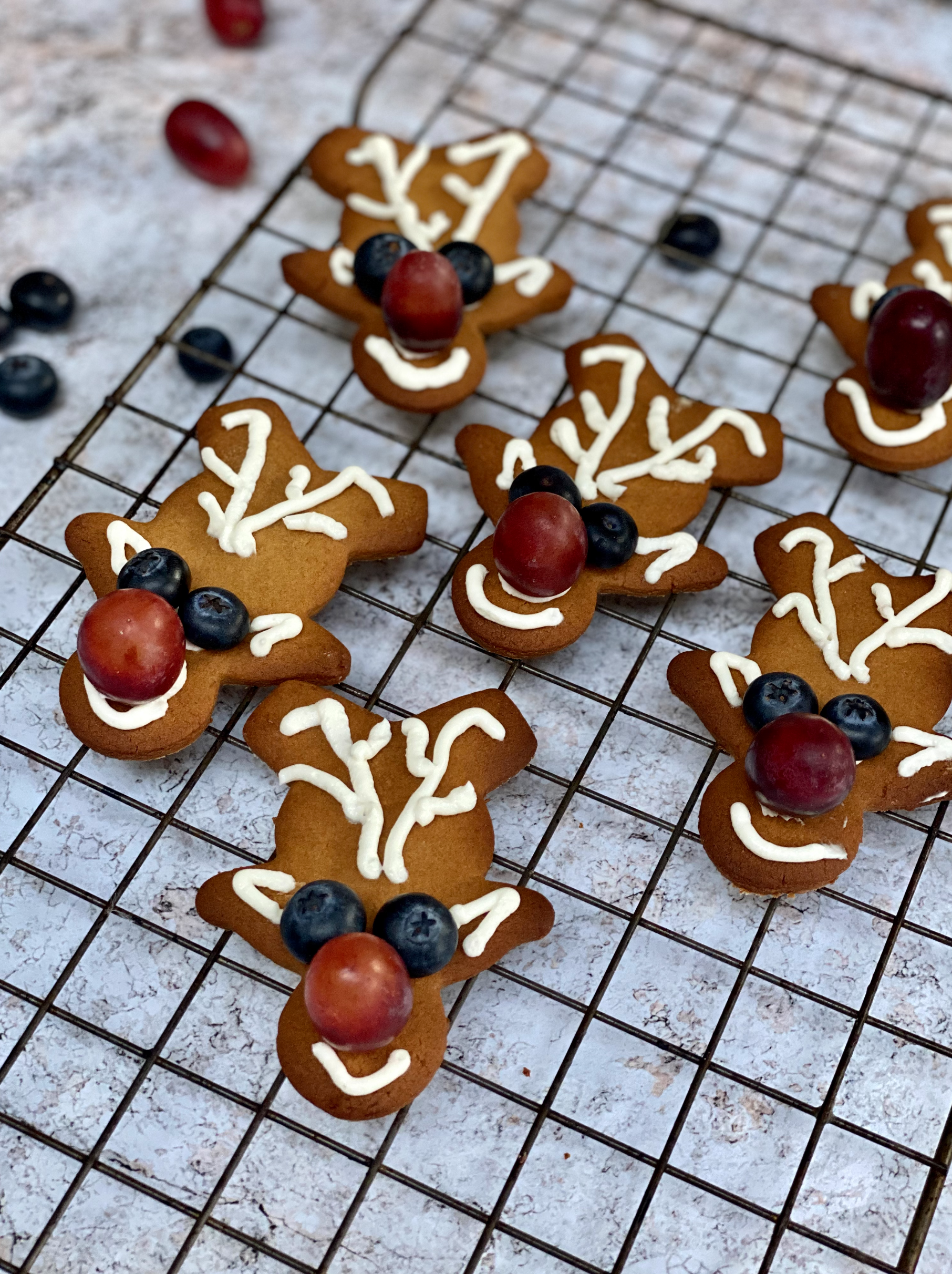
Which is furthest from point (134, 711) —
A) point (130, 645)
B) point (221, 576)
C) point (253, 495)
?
point (253, 495)

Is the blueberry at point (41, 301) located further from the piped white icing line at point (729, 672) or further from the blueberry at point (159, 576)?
the piped white icing line at point (729, 672)

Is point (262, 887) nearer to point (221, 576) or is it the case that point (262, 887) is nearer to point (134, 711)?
point (134, 711)

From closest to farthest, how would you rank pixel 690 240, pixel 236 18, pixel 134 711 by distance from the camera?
pixel 134 711 < pixel 690 240 < pixel 236 18

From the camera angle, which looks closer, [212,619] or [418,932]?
[418,932]

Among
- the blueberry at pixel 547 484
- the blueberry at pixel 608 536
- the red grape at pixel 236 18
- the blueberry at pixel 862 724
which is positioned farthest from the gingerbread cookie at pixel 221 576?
the red grape at pixel 236 18

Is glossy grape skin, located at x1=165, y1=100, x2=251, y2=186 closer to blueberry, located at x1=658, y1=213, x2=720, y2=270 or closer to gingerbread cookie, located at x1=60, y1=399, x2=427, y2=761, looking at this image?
gingerbread cookie, located at x1=60, y1=399, x2=427, y2=761

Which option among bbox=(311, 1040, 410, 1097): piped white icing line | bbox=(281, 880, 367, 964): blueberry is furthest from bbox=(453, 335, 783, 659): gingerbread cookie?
bbox=(311, 1040, 410, 1097): piped white icing line

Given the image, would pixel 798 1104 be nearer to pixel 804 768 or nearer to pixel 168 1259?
pixel 804 768

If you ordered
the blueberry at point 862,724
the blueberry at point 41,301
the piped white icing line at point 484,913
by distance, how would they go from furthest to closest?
the blueberry at point 41,301 → the blueberry at point 862,724 → the piped white icing line at point 484,913
